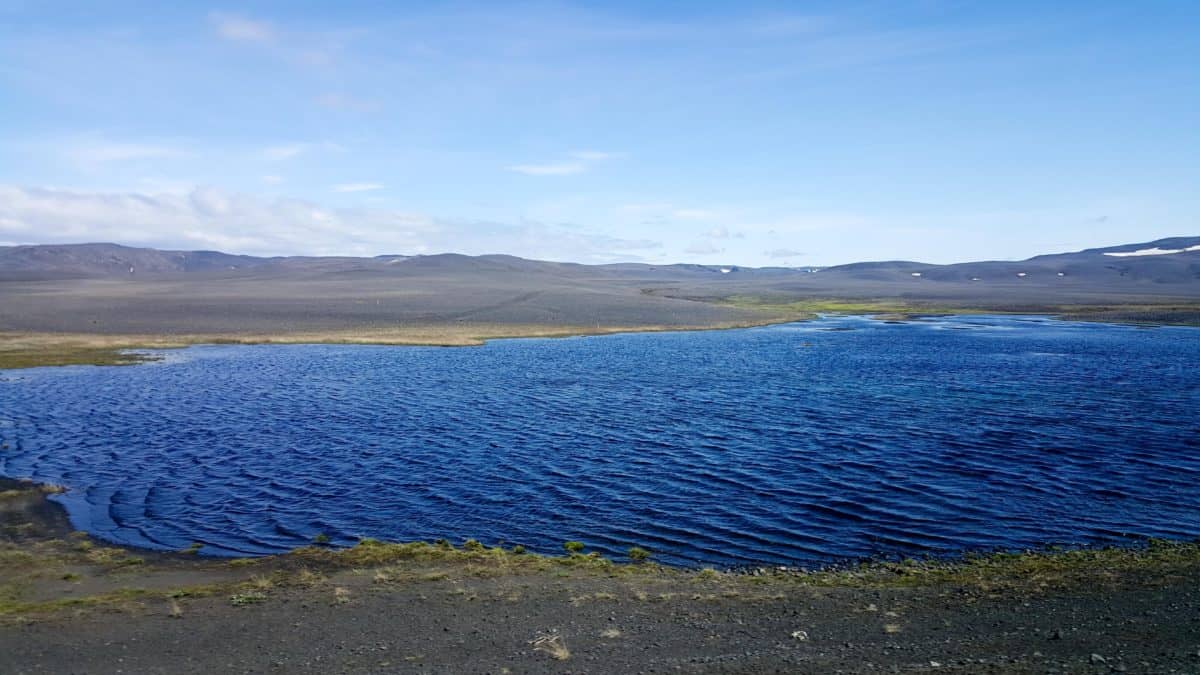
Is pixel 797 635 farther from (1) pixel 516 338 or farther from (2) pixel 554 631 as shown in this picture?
(1) pixel 516 338

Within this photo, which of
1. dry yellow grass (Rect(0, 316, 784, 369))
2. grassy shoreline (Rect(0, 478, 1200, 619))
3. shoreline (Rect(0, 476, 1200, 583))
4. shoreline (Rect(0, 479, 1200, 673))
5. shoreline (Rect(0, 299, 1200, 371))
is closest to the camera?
shoreline (Rect(0, 479, 1200, 673))

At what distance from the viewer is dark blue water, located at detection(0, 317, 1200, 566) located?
21484 millimetres

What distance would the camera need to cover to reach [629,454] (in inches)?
1167

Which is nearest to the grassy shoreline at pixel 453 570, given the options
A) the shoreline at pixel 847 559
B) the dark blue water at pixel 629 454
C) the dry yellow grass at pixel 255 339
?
the shoreline at pixel 847 559

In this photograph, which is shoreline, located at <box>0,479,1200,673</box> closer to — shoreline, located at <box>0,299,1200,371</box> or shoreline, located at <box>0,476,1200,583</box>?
shoreline, located at <box>0,476,1200,583</box>

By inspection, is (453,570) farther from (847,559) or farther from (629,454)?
(629,454)

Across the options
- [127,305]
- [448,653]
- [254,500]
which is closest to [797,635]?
[448,653]

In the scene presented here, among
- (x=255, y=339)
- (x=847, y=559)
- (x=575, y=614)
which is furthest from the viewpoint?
(x=255, y=339)

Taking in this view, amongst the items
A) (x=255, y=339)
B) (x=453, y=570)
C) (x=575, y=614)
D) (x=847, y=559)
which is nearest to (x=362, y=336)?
(x=255, y=339)

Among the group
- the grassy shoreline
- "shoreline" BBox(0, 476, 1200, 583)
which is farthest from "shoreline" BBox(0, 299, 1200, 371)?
"shoreline" BBox(0, 476, 1200, 583)

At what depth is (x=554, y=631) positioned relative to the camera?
13930mm

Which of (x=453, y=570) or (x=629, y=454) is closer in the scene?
(x=453, y=570)

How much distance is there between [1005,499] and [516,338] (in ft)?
198

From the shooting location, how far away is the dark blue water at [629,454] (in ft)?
70.5
